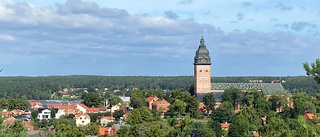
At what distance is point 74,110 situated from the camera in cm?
9269

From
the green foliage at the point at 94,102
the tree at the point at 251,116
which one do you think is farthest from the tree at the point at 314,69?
the green foliage at the point at 94,102

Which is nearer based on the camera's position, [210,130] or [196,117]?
[210,130]

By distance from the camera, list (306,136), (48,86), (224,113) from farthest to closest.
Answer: (48,86) → (224,113) → (306,136)

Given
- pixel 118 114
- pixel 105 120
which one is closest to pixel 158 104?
pixel 118 114

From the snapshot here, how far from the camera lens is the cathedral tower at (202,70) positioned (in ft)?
304

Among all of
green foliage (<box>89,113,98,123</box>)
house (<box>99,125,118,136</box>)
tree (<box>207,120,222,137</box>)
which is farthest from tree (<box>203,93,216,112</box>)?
house (<box>99,125,118,136</box>)

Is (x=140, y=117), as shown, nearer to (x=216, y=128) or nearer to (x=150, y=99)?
(x=216, y=128)

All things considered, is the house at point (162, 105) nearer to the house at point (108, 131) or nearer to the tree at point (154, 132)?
the house at point (108, 131)

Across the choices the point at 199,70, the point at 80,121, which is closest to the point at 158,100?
the point at 199,70

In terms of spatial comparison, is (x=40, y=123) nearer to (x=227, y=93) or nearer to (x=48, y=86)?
(x=227, y=93)

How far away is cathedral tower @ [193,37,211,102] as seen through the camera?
92.6 m

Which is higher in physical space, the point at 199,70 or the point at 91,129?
the point at 199,70

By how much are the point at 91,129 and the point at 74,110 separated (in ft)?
92.2

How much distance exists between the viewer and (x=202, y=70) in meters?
92.9
